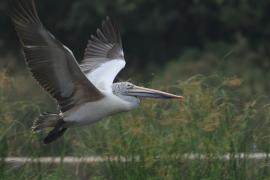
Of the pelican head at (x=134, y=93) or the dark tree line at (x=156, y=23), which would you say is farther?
the dark tree line at (x=156, y=23)

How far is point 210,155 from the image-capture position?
900cm

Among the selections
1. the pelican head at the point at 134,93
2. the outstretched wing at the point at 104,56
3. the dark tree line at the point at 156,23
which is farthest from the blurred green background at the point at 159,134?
the dark tree line at the point at 156,23

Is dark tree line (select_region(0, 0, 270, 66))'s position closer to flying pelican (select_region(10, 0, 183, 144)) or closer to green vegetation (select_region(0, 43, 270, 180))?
green vegetation (select_region(0, 43, 270, 180))

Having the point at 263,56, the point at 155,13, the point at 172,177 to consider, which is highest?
the point at 155,13

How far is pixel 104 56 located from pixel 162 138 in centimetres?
178

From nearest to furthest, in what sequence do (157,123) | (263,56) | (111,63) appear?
(157,123) < (111,63) < (263,56)

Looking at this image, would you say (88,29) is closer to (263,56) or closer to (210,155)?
(263,56)

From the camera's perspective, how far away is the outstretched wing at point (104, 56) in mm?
9961

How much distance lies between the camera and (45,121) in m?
9.21

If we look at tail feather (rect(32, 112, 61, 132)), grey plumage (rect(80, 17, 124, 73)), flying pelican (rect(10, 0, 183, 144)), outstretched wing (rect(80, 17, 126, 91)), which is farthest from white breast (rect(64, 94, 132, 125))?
grey plumage (rect(80, 17, 124, 73))

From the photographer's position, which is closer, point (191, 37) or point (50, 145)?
point (50, 145)

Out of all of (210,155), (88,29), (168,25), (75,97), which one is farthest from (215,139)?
(168,25)

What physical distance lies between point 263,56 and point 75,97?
750 inches

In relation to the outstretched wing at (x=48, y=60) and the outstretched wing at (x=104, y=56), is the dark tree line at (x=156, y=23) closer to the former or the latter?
the outstretched wing at (x=104, y=56)
